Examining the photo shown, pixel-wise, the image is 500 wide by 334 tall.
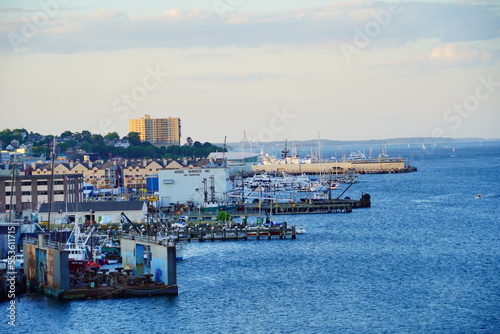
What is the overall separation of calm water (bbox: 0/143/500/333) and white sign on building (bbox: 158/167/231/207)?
11359 mm

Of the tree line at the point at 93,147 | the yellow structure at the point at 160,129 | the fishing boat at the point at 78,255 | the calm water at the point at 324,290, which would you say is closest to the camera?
the calm water at the point at 324,290

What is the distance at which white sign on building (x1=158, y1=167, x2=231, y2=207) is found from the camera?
4434cm

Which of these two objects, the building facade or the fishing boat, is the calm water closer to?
the fishing boat

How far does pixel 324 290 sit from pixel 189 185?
24053mm

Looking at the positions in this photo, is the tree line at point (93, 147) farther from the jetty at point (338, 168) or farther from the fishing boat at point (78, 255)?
the fishing boat at point (78, 255)

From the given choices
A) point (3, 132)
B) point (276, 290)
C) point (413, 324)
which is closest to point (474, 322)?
point (413, 324)

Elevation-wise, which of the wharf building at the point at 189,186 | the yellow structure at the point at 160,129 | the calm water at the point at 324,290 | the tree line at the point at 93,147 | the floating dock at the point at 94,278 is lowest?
the calm water at the point at 324,290

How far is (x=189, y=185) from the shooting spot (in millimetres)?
44562

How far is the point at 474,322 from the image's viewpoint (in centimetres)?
1761

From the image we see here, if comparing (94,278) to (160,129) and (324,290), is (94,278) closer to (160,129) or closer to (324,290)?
(324,290)

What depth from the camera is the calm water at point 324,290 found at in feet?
58.2

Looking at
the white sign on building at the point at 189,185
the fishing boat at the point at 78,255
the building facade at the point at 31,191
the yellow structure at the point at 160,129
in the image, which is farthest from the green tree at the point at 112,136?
the fishing boat at the point at 78,255

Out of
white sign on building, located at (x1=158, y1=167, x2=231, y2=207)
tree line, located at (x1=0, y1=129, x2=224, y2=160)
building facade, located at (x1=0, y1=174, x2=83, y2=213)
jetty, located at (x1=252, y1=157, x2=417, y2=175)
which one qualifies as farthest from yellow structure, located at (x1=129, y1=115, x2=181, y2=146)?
→ building facade, located at (x1=0, y1=174, x2=83, y2=213)

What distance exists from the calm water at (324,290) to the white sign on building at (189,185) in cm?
1136
